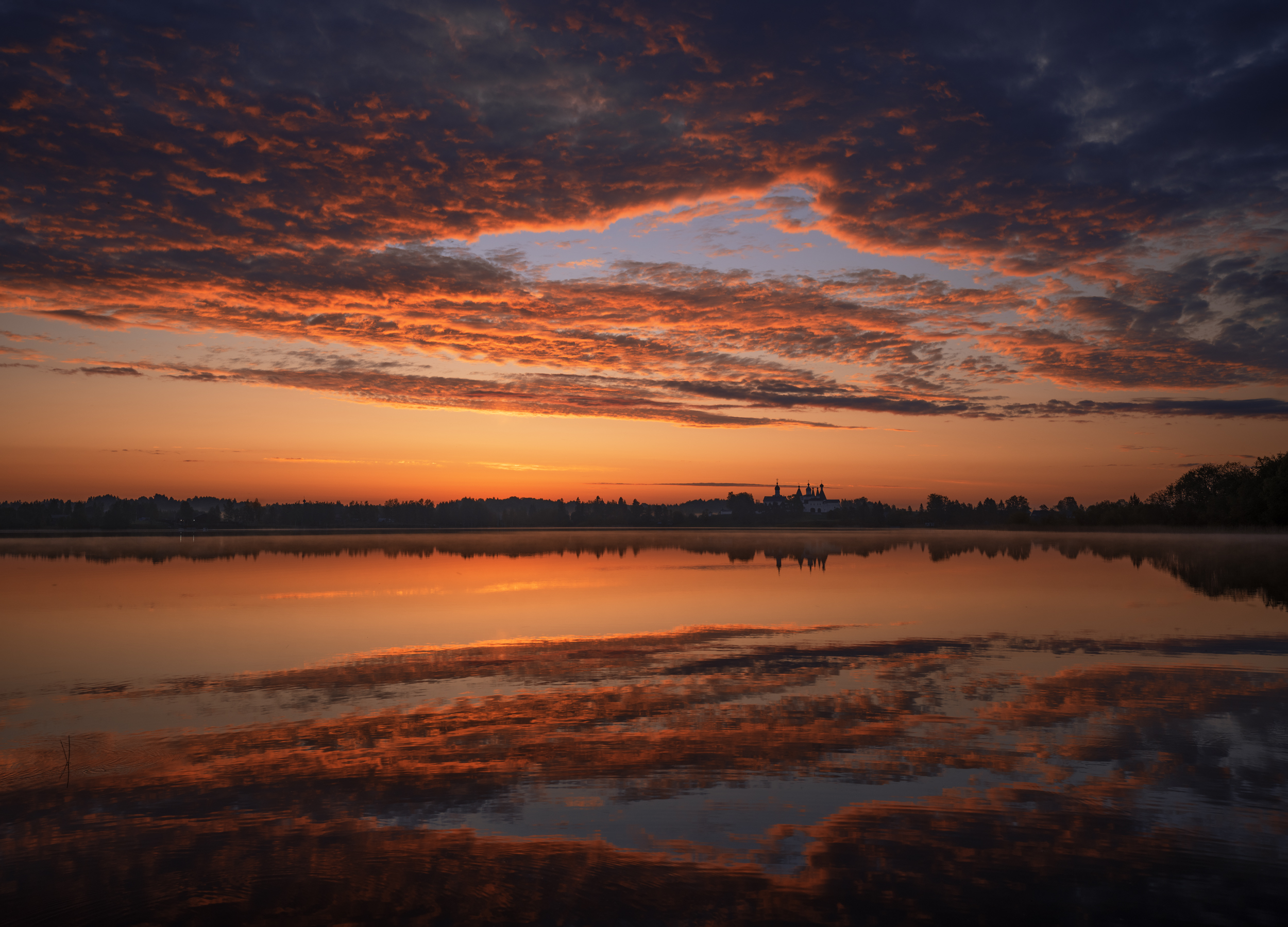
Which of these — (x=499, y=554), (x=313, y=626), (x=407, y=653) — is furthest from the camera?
(x=499, y=554)

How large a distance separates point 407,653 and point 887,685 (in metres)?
13.3

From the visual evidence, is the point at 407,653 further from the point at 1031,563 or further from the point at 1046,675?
the point at 1031,563

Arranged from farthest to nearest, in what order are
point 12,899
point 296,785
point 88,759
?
point 88,759 < point 296,785 < point 12,899

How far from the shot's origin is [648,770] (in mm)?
11922

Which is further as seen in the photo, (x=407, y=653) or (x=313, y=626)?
(x=313, y=626)

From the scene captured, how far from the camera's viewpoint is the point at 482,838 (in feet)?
31.4

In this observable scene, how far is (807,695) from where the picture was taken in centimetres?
1650

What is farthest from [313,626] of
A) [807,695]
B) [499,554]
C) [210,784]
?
[499,554]

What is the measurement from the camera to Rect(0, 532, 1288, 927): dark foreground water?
8.26 meters

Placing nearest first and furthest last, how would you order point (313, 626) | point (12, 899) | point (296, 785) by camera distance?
point (12, 899)
point (296, 785)
point (313, 626)

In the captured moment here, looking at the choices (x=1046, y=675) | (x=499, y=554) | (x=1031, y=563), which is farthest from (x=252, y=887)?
(x=499, y=554)

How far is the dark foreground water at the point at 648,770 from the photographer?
27.1ft

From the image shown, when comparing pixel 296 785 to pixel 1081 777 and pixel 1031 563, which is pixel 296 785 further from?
pixel 1031 563

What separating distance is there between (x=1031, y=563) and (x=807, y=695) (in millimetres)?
52231
